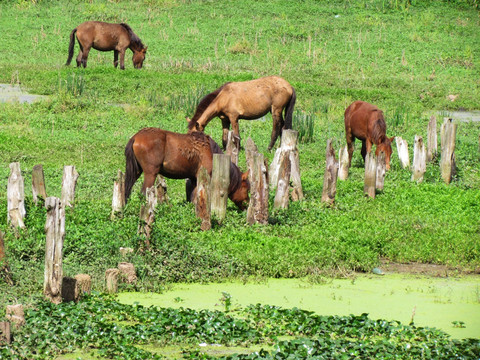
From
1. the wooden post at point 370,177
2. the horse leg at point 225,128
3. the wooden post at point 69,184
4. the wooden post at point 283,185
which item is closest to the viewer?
the wooden post at point 69,184

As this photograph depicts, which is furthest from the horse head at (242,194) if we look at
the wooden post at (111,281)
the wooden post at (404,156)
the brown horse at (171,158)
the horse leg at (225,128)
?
the horse leg at (225,128)

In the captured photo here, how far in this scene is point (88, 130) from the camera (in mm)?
20609

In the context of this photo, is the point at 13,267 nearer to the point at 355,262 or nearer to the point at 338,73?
the point at 355,262

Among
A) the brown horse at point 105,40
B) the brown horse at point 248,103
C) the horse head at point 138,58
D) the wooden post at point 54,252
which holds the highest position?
the brown horse at point 105,40

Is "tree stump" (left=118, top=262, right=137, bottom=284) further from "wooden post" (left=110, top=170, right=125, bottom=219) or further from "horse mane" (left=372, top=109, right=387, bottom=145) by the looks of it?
"horse mane" (left=372, top=109, right=387, bottom=145)

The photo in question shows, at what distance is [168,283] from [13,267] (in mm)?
1804

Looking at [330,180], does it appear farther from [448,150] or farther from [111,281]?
[111,281]

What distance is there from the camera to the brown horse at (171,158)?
513 inches

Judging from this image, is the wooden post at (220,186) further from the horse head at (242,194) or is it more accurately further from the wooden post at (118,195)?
the wooden post at (118,195)

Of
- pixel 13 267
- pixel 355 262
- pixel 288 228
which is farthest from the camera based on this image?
pixel 288 228

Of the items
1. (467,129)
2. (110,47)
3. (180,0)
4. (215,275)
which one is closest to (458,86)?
(467,129)

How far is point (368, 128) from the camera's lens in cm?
1741

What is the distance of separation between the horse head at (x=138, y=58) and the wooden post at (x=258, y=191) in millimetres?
16929

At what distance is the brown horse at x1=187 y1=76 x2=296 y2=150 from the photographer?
18.8 m
